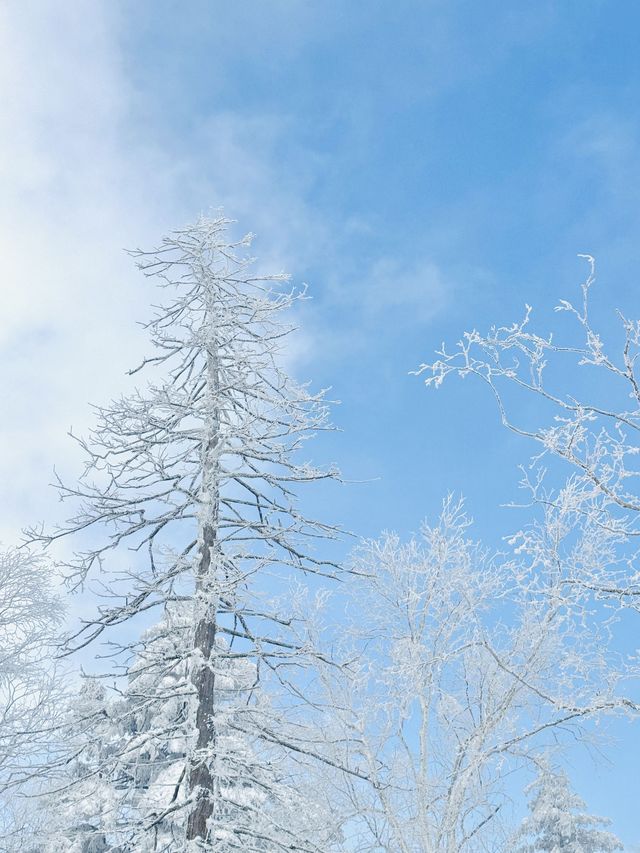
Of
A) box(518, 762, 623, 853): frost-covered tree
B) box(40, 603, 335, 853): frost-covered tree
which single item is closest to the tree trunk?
box(40, 603, 335, 853): frost-covered tree

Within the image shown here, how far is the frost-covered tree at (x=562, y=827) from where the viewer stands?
69.1ft

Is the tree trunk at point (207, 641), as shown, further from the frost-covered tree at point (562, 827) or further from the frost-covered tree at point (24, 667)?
the frost-covered tree at point (562, 827)

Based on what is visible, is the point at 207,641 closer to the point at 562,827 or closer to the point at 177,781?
the point at 177,781

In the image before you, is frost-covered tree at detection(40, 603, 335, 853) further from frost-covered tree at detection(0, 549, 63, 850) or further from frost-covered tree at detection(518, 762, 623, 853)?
frost-covered tree at detection(518, 762, 623, 853)

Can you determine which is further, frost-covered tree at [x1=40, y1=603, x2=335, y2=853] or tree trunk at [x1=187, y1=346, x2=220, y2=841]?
frost-covered tree at [x1=40, y1=603, x2=335, y2=853]

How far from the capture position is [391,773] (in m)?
10.7

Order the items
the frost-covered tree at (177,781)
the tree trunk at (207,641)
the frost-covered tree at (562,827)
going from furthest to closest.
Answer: the frost-covered tree at (562,827) < the frost-covered tree at (177,781) < the tree trunk at (207,641)

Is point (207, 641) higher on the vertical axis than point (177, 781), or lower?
higher

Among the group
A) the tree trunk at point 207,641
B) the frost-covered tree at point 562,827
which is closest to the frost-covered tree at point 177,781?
the tree trunk at point 207,641

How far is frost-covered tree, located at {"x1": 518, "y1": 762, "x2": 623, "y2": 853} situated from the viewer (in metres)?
21.1

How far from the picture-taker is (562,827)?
69.2 ft

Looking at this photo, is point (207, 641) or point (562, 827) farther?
point (562, 827)

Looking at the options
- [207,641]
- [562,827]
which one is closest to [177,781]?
[207,641]

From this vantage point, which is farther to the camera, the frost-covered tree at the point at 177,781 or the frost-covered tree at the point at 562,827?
the frost-covered tree at the point at 562,827
